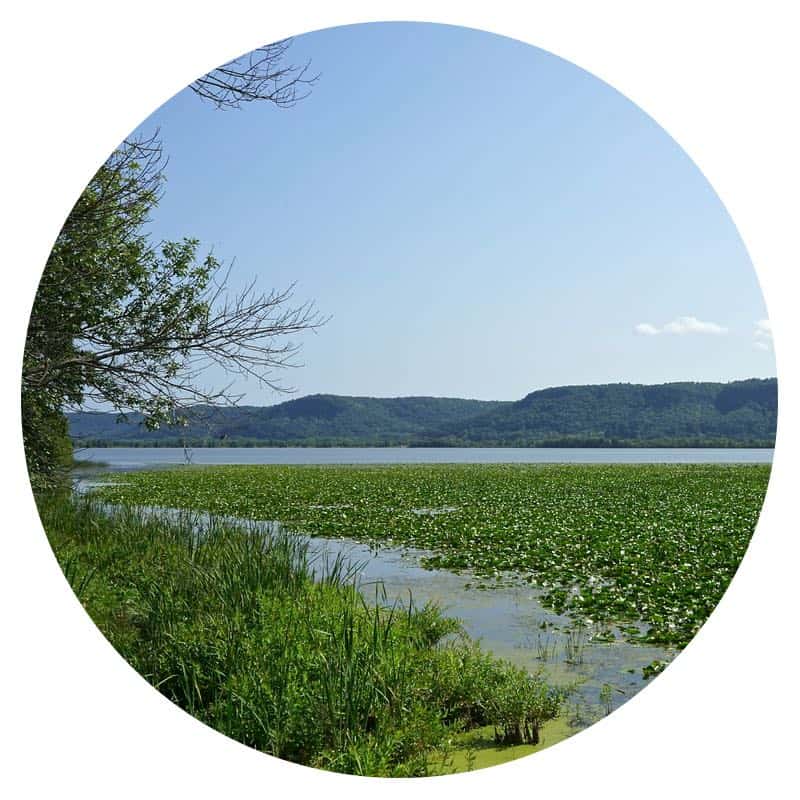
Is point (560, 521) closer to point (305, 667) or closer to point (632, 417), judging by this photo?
point (632, 417)

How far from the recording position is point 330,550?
29.1ft

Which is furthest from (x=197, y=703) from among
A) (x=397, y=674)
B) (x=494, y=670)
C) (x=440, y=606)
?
(x=440, y=606)

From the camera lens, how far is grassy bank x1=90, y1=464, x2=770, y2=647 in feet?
21.0

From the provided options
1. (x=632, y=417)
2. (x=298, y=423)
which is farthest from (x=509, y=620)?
(x=632, y=417)

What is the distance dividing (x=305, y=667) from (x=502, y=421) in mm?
7792

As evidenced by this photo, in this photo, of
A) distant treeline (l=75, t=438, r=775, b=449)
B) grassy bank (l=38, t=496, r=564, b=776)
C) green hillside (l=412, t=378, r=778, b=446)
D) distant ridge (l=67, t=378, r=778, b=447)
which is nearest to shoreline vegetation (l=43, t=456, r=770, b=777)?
grassy bank (l=38, t=496, r=564, b=776)

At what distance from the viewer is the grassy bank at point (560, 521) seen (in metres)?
6.39

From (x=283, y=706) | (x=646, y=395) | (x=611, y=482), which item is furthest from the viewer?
(x=611, y=482)

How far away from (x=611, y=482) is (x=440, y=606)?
11538mm

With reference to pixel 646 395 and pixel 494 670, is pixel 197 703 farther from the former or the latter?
pixel 646 395

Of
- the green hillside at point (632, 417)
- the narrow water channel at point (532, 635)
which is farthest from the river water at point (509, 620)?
the green hillside at point (632, 417)

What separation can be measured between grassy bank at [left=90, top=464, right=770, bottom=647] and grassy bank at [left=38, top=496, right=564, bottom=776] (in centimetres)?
169

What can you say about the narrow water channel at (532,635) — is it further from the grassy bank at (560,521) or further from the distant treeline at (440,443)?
the distant treeline at (440,443)

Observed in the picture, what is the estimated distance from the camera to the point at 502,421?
11328mm
